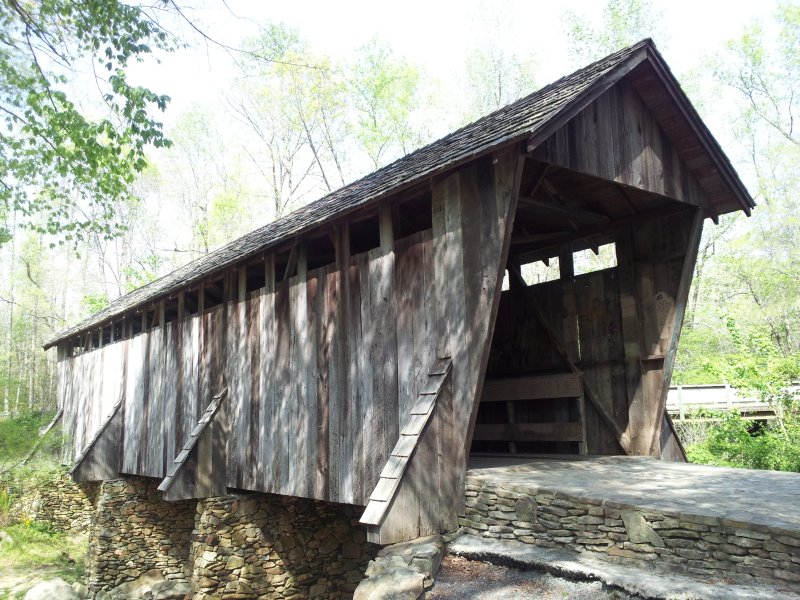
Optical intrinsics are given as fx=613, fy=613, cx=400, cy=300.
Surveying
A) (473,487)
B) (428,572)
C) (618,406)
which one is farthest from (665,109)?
(428,572)

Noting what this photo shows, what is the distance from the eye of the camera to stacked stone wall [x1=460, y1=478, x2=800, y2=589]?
12.4ft

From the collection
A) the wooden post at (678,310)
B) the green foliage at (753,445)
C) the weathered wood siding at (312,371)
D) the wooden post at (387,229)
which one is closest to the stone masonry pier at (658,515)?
the wooden post at (678,310)

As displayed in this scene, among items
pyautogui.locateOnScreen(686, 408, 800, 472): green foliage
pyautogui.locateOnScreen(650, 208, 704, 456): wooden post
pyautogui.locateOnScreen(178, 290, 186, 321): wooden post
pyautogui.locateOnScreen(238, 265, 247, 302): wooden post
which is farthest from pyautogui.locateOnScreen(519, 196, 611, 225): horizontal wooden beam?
pyautogui.locateOnScreen(178, 290, 186, 321): wooden post

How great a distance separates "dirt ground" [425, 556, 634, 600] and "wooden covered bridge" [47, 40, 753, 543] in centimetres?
58

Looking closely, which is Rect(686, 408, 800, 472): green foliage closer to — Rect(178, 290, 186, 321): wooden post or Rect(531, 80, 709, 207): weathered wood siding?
Rect(531, 80, 709, 207): weathered wood siding

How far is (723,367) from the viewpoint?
1367cm

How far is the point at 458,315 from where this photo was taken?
226 inches

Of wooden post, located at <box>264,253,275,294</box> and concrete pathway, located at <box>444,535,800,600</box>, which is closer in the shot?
concrete pathway, located at <box>444,535,800,600</box>

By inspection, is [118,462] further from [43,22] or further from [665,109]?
[665,109]

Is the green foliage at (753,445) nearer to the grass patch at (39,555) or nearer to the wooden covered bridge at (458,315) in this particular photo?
the wooden covered bridge at (458,315)

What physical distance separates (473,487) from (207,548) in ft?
15.9

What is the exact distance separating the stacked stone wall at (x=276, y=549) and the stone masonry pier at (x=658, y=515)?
3.92 meters

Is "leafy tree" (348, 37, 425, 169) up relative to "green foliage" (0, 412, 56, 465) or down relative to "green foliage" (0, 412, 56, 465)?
up

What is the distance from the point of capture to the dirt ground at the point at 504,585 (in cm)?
409
